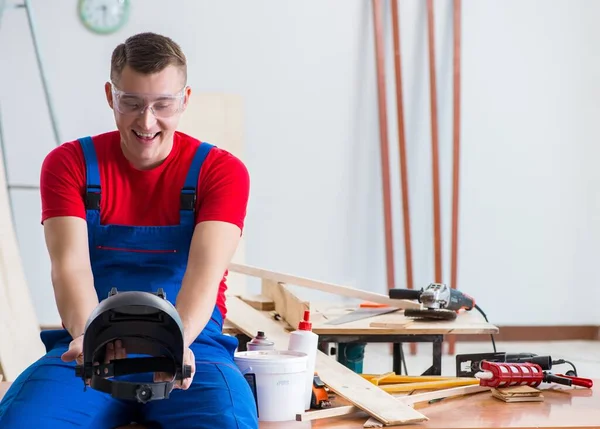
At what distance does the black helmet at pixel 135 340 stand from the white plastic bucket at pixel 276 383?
0.50m

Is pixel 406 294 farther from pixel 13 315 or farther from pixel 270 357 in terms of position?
pixel 13 315

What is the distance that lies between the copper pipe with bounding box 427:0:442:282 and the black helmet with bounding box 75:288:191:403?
13.3ft

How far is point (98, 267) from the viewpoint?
216 cm

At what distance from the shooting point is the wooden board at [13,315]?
3.78 m

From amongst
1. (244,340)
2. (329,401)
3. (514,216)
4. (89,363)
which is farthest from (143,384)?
(514,216)

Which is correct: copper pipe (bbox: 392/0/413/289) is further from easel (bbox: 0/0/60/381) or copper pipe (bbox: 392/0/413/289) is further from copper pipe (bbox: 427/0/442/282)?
easel (bbox: 0/0/60/381)

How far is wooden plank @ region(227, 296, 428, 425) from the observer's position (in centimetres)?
212

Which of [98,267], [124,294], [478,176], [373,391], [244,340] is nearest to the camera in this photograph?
[124,294]

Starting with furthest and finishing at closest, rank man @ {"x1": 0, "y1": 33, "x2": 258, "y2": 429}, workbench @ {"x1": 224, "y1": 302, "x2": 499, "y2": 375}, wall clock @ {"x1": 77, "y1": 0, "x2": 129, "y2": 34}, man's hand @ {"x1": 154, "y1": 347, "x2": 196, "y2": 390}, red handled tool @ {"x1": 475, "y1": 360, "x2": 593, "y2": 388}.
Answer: wall clock @ {"x1": 77, "y1": 0, "x2": 129, "y2": 34} → workbench @ {"x1": 224, "y1": 302, "x2": 499, "y2": 375} → red handled tool @ {"x1": 475, "y1": 360, "x2": 593, "y2": 388} → man @ {"x1": 0, "y1": 33, "x2": 258, "y2": 429} → man's hand @ {"x1": 154, "y1": 347, "x2": 196, "y2": 390}

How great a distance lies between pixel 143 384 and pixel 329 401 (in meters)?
0.83

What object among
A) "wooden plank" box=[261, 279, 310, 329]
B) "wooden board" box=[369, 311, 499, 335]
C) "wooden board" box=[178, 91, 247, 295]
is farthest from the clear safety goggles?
"wooden board" box=[178, 91, 247, 295]

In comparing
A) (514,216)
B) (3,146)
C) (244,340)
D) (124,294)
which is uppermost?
(124,294)

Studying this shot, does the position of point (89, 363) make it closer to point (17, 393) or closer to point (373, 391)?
point (17, 393)

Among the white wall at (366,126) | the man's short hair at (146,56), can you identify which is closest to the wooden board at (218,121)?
the white wall at (366,126)
